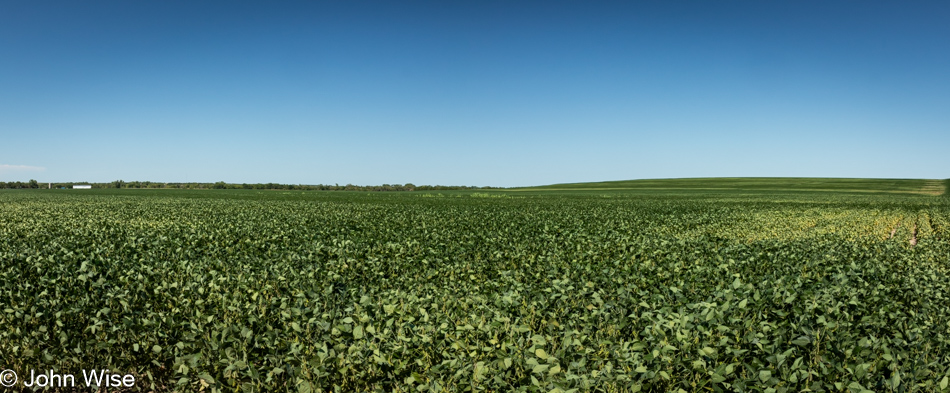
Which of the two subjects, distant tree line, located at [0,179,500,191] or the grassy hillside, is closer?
the grassy hillside

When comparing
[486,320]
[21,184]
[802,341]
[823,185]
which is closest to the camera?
[802,341]

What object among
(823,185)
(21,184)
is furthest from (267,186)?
(823,185)

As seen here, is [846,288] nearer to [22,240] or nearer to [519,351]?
[519,351]

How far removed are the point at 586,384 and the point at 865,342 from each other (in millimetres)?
2977

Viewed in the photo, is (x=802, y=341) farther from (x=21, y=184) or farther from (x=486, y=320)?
(x=21, y=184)

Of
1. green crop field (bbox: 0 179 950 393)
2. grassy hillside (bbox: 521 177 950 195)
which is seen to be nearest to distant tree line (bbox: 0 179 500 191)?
grassy hillside (bbox: 521 177 950 195)

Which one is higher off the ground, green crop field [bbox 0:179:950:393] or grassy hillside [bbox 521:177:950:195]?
grassy hillside [bbox 521:177:950:195]

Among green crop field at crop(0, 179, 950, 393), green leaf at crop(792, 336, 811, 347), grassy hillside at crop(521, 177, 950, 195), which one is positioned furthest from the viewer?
grassy hillside at crop(521, 177, 950, 195)

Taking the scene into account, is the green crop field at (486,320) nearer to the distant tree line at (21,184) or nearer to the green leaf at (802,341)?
the green leaf at (802,341)

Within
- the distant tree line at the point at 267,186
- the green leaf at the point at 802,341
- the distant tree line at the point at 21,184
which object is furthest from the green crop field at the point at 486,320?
the distant tree line at the point at 21,184

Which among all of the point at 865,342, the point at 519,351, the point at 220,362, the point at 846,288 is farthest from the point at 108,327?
the point at 846,288

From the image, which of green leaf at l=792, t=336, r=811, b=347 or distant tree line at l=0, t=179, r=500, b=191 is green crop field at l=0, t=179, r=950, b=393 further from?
distant tree line at l=0, t=179, r=500, b=191

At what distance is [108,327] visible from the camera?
6.66 m

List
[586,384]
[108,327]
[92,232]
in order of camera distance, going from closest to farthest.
Result: [586,384]
[108,327]
[92,232]
